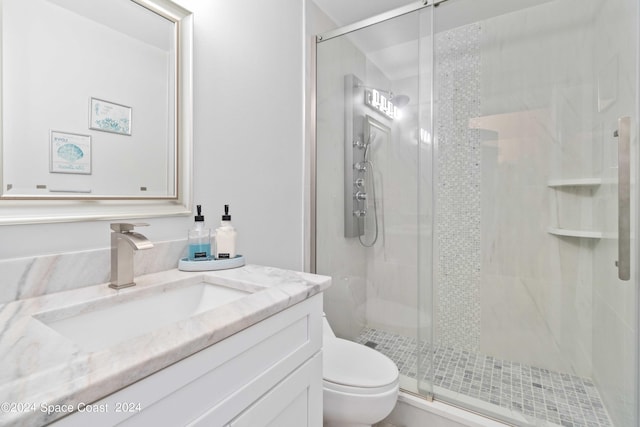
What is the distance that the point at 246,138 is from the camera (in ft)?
4.99

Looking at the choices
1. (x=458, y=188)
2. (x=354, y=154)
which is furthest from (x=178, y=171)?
(x=458, y=188)

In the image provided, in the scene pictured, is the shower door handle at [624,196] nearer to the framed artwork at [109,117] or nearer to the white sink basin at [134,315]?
the white sink basin at [134,315]

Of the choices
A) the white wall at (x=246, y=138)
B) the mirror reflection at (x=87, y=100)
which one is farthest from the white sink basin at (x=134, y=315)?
Answer: the mirror reflection at (x=87, y=100)

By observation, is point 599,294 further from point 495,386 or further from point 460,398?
point 460,398

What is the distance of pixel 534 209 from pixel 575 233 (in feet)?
0.77

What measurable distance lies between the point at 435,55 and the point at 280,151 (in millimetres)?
1066

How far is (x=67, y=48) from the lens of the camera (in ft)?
3.03

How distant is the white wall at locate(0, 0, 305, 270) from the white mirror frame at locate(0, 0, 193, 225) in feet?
0.12

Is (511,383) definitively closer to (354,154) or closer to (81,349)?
(354,154)

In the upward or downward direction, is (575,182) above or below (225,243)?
above

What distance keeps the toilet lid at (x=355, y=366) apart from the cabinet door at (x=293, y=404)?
35cm

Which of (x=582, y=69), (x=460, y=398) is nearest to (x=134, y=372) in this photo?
(x=460, y=398)

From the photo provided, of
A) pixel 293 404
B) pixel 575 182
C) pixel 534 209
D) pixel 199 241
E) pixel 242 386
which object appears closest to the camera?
pixel 242 386

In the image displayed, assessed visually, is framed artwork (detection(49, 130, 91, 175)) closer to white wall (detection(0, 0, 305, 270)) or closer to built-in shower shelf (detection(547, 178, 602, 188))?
white wall (detection(0, 0, 305, 270))
